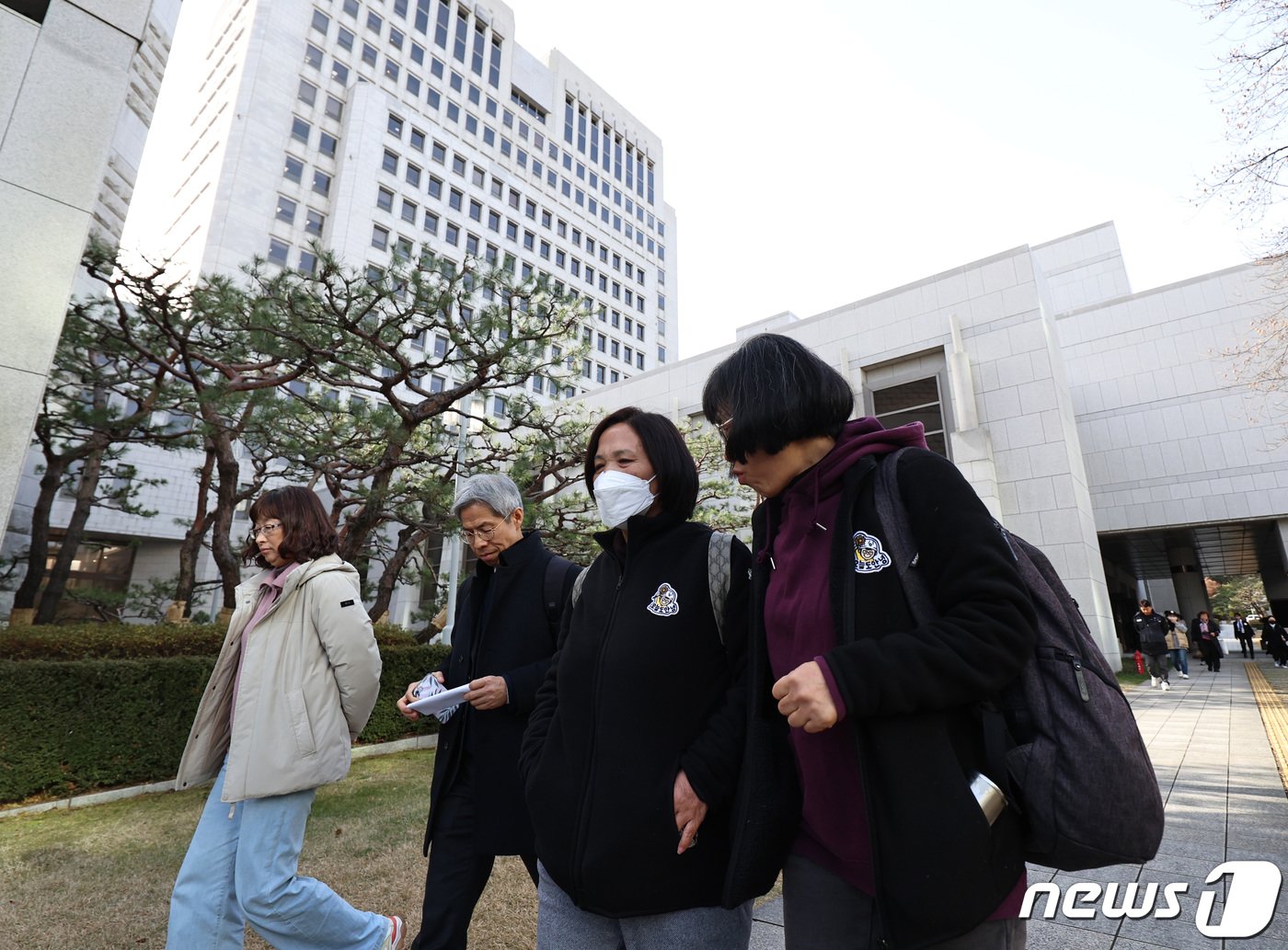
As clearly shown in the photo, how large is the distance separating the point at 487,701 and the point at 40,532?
1233cm

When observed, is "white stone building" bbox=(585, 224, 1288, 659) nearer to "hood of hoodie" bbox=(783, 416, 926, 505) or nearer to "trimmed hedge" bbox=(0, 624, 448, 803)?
"hood of hoodie" bbox=(783, 416, 926, 505)

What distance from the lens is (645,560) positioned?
1.65 meters

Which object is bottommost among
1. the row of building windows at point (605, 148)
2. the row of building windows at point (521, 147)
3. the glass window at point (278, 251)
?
the glass window at point (278, 251)

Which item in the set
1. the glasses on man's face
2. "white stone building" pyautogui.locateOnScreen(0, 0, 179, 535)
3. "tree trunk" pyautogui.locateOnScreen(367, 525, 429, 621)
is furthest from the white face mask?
"tree trunk" pyautogui.locateOnScreen(367, 525, 429, 621)

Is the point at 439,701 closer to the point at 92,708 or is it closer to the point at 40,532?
the point at 92,708

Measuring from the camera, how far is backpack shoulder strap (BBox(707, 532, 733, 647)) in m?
1.55

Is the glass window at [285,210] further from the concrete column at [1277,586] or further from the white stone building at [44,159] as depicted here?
the concrete column at [1277,586]

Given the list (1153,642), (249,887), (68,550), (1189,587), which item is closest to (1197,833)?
(249,887)

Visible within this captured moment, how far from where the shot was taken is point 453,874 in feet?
7.52

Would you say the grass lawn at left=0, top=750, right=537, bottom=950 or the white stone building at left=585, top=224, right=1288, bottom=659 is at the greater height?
the white stone building at left=585, top=224, right=1288, bottom=659

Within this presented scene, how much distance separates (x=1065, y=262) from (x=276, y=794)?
110 feet

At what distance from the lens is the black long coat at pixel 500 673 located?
89.5 inches
